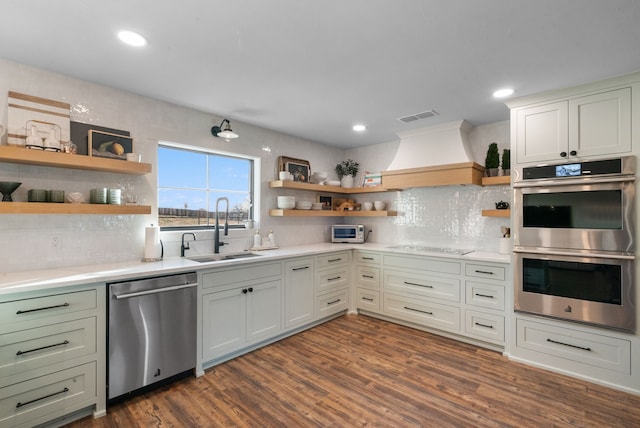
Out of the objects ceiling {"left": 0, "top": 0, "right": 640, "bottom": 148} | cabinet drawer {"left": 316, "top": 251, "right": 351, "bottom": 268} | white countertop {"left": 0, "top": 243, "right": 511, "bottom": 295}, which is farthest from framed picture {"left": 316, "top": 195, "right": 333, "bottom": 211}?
ceiling {"left": 0, "top": 0, "right": 640, "bottom": 148}

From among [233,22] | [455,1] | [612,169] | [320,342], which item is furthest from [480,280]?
[233,22]

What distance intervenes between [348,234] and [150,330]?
9.28 ft

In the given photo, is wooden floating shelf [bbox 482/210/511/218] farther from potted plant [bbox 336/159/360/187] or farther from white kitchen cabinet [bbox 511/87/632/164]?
potted plant [bbox 336/159/360/187]

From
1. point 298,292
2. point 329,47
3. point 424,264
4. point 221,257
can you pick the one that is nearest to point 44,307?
point 221,257

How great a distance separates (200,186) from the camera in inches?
131

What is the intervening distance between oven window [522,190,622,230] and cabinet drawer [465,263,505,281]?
Result: 19.8 inches

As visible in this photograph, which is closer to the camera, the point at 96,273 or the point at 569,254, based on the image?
the point at 96,273

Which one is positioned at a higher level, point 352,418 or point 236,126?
point 236,126

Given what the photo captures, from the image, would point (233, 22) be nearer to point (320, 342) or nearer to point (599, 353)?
point (320, 342)

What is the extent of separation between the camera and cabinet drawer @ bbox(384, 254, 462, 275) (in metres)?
3.20

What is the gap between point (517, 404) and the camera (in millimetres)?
2127

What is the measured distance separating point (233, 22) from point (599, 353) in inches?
140

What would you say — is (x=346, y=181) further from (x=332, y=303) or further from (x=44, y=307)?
(x=44, y=307)

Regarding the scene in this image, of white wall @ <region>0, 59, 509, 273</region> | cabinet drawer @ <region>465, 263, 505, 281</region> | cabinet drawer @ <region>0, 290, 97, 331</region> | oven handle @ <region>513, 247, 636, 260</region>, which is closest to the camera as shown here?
cabinet drawer @ <region>0, 290, 97, 331</region>
